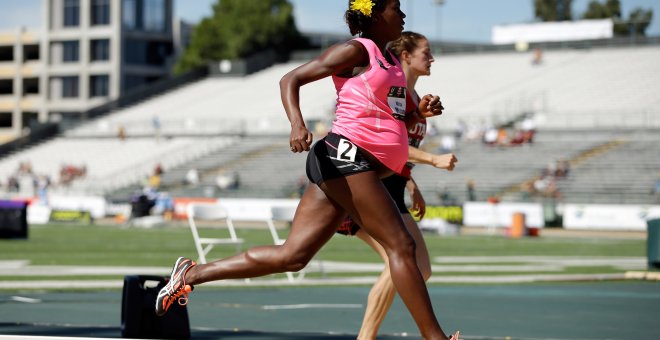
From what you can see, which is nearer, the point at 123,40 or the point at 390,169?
the point at 390,169

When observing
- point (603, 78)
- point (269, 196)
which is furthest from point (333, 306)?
point (603, 78)

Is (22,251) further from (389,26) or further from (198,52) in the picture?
(198,52)

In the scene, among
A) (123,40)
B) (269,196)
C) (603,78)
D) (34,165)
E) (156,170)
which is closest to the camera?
(269,196)

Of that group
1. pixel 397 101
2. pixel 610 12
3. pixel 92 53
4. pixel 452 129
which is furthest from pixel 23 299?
pixel 610 12

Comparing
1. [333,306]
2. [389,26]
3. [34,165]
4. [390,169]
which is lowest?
[34,165]

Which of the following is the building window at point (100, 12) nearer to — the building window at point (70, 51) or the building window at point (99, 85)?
the building window at point (70, 51)

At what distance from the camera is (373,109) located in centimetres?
641

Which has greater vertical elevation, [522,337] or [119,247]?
[522,337]

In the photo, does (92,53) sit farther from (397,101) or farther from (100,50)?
(397,101)

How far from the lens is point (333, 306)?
11.6 m

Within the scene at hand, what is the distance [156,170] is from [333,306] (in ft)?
134

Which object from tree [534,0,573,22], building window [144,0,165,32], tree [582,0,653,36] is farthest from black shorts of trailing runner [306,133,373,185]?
tree [534,0,573,22]

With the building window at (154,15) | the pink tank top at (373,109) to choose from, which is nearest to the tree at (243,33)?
the building window at (154,15)

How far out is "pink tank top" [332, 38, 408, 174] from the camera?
6406 mm
